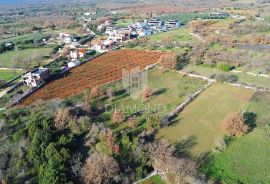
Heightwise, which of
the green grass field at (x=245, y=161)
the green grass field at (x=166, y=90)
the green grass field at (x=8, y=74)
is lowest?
the green grass field at (x=8, y=74)

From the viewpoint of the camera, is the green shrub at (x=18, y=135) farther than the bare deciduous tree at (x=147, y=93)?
No

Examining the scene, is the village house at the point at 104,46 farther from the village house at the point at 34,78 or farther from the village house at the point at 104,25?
the village house at the point at 104,25

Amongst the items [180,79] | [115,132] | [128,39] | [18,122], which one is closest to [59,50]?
[128,39]

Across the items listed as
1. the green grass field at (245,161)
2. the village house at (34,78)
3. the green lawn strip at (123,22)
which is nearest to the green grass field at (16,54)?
the village house at (34,78)

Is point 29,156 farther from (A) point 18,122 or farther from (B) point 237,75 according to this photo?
(B) point 237,75

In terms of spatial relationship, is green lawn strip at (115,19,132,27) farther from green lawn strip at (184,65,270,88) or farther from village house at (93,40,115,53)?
green lawn strip at (184,65,270,88)
